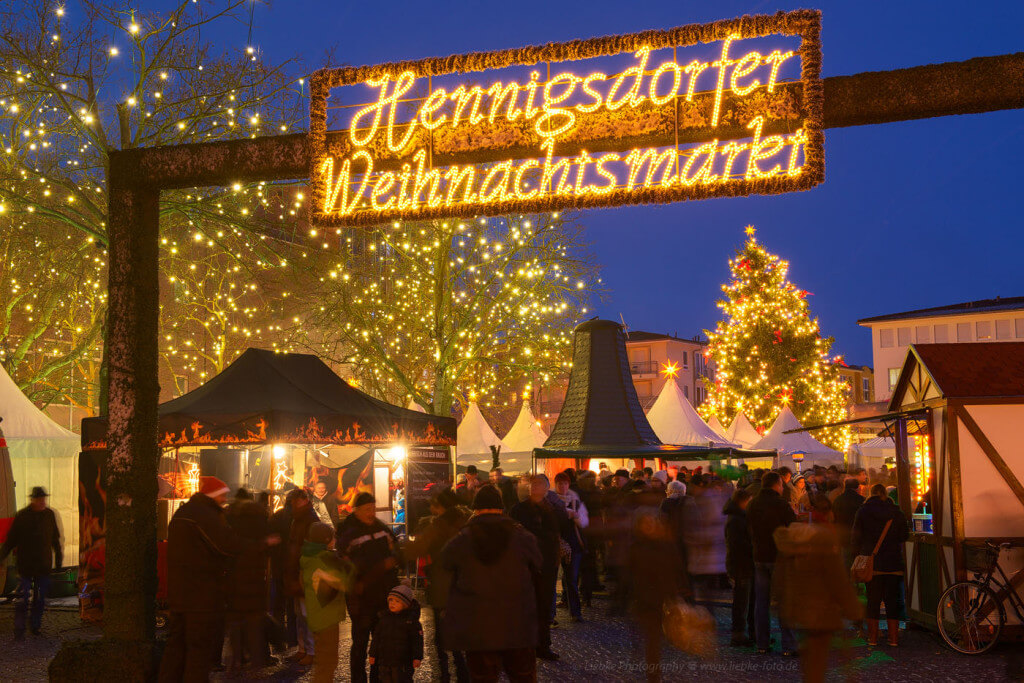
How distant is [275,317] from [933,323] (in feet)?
170

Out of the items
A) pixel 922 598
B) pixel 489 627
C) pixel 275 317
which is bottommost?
pixel 922 598

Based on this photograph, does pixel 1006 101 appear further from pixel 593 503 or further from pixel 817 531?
pixel 593 503

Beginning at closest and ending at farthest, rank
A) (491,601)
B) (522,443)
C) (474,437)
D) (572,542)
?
(491,601) → (572,542) → (474,437) → (522,443)

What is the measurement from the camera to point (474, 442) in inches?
1167

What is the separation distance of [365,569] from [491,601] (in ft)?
5.75

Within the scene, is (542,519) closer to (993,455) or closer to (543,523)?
(543,523)

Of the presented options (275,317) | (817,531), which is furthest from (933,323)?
(817,531)

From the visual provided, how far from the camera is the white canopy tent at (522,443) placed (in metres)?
28.9

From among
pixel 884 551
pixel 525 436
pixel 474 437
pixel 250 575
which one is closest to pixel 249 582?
pixel 250 575

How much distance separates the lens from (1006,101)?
6.45 m

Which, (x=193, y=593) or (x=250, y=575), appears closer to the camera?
(x=193, y=593)

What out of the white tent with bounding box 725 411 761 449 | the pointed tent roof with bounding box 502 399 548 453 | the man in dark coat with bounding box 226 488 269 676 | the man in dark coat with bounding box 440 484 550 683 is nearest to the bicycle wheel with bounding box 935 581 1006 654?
the man in dark coat with bounding box 440 484 550 683

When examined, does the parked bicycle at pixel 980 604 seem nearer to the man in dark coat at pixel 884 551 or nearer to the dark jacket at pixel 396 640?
the man in dark coat at pixel 884 551

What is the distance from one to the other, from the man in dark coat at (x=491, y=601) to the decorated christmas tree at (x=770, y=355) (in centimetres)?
4147
